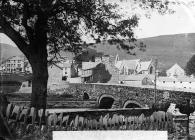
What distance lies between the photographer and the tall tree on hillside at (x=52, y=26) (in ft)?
15.6

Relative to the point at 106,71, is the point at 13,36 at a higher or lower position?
higher

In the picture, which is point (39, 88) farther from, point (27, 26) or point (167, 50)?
point (167, 50)

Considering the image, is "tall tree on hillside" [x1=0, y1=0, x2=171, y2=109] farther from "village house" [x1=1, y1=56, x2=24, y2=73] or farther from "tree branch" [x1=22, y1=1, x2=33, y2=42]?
"village house" [x1=1, y1=56, x2=24, y2=73]

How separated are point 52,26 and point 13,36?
1.49ft

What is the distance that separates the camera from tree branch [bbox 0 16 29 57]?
4875 mm

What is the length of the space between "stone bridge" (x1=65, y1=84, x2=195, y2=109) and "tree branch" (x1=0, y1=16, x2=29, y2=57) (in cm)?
71

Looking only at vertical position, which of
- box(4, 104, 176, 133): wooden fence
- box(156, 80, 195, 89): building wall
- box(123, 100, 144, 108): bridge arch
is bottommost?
box(4, 104, 176, 133): wooden fence

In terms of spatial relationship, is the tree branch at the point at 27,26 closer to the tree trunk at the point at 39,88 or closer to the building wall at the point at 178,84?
the tree trunk at the point at 39,88

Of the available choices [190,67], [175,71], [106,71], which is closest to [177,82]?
[190,67]

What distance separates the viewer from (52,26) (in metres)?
4.91

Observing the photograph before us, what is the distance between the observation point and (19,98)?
4742 millimetres

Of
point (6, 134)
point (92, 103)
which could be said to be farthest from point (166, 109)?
point (6, 134)

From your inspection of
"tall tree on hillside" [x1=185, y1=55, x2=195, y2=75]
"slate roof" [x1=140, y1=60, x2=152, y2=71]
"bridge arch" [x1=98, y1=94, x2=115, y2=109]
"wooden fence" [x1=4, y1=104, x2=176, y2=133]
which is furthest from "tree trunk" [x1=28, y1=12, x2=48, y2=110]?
"tall tree on hillside" [x1=185, y1=55, x2=195, y2=75]

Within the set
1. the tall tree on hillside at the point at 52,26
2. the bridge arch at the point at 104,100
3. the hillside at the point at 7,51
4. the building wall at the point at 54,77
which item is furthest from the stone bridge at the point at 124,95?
the hillside at the point at 7,51
